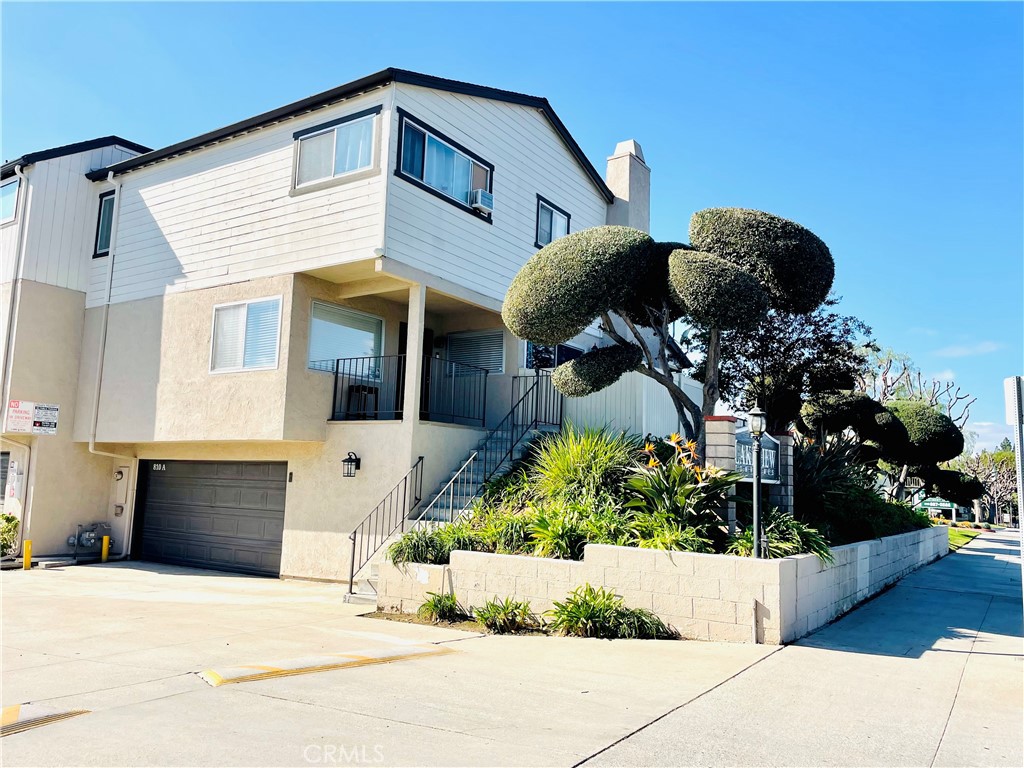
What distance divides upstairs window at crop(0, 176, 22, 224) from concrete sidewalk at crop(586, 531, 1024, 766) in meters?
16.8

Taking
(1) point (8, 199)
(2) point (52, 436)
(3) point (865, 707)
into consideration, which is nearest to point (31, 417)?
(2) point (52, 436)

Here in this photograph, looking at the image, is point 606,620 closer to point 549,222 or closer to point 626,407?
point 626,407

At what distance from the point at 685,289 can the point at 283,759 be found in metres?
7.20

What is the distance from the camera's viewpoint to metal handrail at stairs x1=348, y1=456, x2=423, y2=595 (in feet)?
39.9

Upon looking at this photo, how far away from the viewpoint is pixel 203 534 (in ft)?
50.3

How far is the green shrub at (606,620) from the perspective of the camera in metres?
8.13

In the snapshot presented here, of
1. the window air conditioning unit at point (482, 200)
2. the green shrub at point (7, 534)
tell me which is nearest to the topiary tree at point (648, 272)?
the window air conditioning unit at point (482, 200)

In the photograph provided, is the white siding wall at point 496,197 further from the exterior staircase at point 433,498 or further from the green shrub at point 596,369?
the green shrub at point 596,369

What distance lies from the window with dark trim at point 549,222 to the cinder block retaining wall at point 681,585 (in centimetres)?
883

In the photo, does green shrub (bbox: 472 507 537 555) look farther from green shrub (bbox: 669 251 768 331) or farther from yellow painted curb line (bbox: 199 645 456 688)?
→ green shrub (bbox: 669 251 768 331)

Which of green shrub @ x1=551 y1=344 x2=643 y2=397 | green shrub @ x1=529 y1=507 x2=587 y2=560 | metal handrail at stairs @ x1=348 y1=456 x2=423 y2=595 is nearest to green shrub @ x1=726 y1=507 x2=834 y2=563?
green shrub @ x1=529 y1=507 x2=587 y2=560

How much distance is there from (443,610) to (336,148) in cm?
808

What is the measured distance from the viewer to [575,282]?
33.5ft

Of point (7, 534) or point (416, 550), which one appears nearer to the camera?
point (416, 550)
